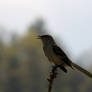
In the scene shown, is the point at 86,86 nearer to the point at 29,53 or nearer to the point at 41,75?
the point at 41,75

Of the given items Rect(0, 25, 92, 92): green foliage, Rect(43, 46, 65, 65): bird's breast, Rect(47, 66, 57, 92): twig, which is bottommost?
Rect(0, 25, 92, 92): green foliage

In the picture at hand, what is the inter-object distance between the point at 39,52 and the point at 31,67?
323 centimetres

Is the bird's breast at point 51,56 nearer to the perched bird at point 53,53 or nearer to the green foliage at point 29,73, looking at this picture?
the perched bird at point 53,53

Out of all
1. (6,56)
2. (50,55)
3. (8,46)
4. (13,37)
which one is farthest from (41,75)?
(50,55)

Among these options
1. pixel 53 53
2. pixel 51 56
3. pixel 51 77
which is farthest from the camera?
pixel 53 53

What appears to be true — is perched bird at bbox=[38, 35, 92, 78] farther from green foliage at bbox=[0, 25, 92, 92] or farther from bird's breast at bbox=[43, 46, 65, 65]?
green foliage at bbox=[0, 25, 92, 92]


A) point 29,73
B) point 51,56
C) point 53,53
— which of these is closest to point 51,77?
point 51,56

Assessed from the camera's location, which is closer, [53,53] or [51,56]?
[51,56]

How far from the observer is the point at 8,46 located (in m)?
75.9

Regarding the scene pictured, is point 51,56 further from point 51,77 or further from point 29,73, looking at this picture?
point 29,73

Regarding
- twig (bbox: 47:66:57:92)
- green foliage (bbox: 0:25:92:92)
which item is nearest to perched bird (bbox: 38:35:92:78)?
twig (bbox: 47:66:57:92)

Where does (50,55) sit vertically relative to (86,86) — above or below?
above

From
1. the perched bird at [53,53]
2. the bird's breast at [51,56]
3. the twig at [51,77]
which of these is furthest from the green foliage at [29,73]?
the twig at [51,77]

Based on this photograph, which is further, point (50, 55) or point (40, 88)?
point (40, 88)
